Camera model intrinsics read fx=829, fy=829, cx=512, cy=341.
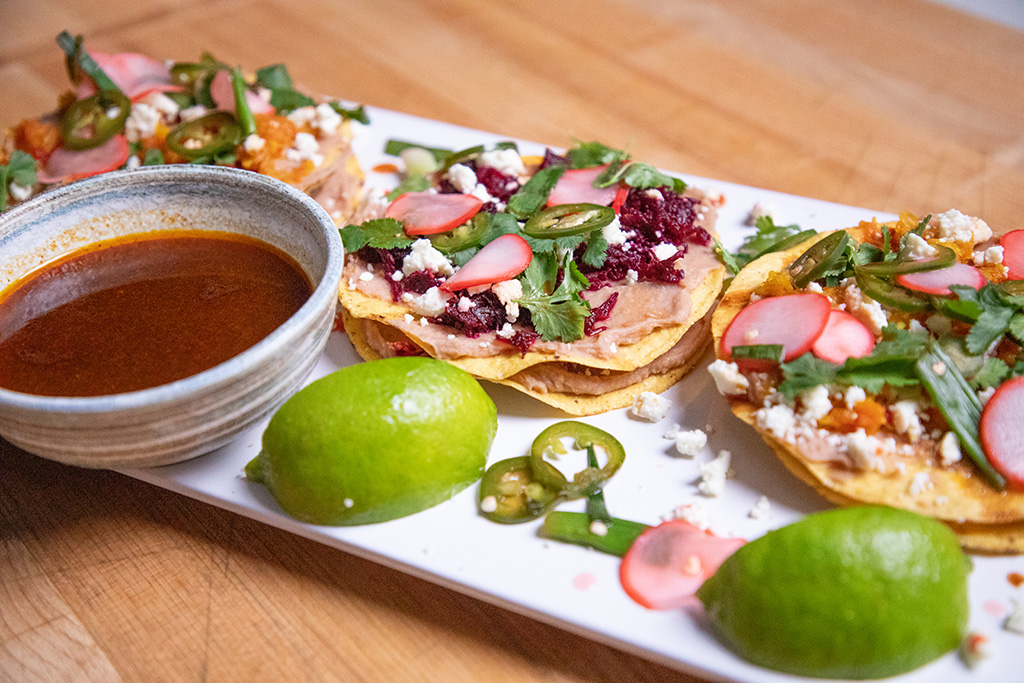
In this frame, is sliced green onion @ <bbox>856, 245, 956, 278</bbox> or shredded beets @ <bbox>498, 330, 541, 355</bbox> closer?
sliced green onion @ <bbox>856, 245, 956, 278</bbox>

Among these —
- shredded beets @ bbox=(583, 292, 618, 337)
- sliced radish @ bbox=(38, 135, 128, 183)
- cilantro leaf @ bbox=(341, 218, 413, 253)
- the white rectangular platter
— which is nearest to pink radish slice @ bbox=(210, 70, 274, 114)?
sliced radish @ bbox=(38, 135, 128, 183)

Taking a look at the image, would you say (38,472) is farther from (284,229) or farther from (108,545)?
(284,229)

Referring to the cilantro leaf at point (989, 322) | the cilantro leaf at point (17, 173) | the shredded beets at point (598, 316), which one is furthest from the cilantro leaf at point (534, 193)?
the cilantro leaf at point (17, 173)

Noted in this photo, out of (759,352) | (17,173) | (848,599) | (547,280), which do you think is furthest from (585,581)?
(17,173)

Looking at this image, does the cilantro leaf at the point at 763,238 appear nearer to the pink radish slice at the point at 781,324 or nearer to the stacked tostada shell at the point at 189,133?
the pink radish slice at the point at 781,324

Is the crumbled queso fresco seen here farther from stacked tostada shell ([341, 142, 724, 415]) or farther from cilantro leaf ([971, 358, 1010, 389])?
cilantro leaf ([971, 358, 1010, 389])

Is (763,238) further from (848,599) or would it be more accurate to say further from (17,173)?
(17,173)
